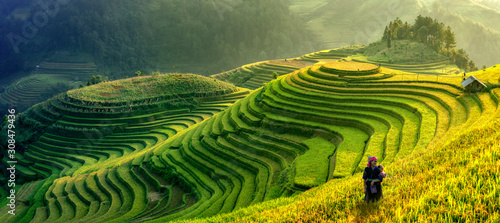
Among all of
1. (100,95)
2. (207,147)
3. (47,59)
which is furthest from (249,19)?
(207,147)

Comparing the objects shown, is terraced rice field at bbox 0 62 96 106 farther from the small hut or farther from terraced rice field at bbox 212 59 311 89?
the small hut

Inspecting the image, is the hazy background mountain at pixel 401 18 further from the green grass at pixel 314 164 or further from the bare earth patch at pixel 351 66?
the green grass at pixel 314 164

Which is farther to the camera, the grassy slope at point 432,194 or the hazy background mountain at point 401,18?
the hazy background mountain at point 401,18

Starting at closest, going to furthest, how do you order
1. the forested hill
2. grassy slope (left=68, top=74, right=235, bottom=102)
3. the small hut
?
the small hut, grassy slope (left=68, top=74, right=235, bottom=102), the forested hill

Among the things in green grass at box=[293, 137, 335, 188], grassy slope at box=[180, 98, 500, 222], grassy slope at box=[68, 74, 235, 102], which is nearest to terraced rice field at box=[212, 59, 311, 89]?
grassy slope at box=[68, 74, 235, 102]

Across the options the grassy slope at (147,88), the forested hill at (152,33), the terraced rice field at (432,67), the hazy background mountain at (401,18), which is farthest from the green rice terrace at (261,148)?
the forested hill at (152,33)
